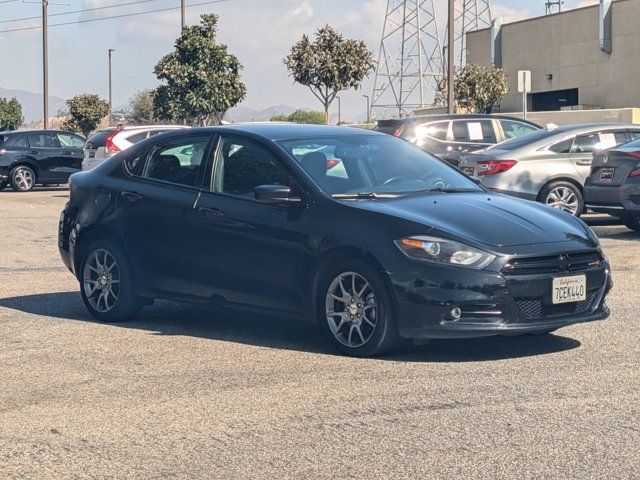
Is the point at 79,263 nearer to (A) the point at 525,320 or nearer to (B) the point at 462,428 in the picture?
(A) the point at 525,320

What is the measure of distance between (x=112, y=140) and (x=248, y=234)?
710 inches

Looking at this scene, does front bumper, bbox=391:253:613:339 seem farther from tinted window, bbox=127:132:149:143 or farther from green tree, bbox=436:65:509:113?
green tree, bbox=436:65:509:113

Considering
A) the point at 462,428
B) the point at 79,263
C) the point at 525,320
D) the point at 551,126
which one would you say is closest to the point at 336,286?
the point at 525,320

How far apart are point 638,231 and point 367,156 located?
871 cm

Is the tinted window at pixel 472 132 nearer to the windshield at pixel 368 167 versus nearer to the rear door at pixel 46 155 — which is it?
the windshield at pixel 368 167

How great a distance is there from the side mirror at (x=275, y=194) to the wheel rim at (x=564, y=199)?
9705 millimetres

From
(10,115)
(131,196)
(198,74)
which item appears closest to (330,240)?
(131,196)

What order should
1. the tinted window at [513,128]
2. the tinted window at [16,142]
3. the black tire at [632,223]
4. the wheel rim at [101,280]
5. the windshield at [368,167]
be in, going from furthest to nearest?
the tinted window at [16,142], the tinted window at [513,128], the black tire at [632,223], the wheel rim at [101,280], the windshield at [368,167]

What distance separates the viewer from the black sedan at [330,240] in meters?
7.47

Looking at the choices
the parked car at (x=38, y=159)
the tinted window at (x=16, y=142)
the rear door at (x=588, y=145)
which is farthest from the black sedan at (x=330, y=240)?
the tinted window at (x=16, y=142)

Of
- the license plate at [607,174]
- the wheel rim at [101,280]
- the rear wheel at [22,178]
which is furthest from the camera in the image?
the rear wheel at [22,178]

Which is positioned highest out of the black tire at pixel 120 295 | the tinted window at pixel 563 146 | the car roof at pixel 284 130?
the tinted window at pixel 563 146

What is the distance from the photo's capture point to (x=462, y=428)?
5.87 m

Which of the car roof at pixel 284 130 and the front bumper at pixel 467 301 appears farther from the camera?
the car roof at pixel 284 130
